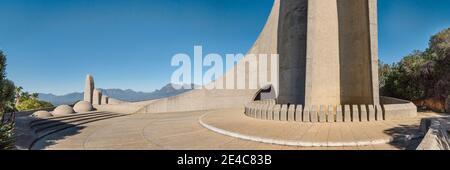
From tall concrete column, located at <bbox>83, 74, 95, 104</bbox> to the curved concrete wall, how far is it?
28.9 feet

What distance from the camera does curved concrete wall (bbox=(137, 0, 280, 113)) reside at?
2362 centimetres

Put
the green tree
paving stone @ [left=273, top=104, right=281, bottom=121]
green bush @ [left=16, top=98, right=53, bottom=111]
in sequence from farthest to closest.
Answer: green bush @ [left=16, top=98, right=53, bottom=111]
paving stone @ [left=273, top=104, right=281, bottom=121]
the green tree

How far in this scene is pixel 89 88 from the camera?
27.8 m

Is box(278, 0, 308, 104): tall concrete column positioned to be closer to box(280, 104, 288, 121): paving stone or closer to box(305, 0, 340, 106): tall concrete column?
box(305, 0, 340, 106): tall concrete column

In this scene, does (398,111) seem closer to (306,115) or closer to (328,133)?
(306,115)

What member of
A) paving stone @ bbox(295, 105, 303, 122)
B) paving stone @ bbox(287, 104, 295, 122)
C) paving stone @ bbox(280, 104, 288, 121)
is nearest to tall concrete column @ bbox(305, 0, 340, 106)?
paving stone @ bbox(295, 105, 303, 122)

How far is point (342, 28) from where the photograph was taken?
12.4m

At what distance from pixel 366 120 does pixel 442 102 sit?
1385 centimetres

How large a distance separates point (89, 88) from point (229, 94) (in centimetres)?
1589

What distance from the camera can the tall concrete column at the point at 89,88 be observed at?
27891mm

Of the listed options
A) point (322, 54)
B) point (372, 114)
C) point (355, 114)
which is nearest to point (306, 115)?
point (355, 114)

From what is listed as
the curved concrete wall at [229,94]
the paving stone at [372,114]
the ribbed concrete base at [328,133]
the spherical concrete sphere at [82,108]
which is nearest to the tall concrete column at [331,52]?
the paving stone at [372,114]

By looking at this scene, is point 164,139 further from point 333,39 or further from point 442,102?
point 442,102
